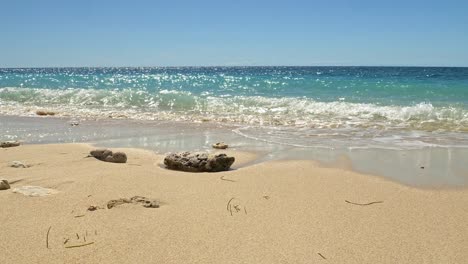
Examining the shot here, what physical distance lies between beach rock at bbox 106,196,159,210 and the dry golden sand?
62 mm

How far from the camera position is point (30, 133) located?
7.53 m

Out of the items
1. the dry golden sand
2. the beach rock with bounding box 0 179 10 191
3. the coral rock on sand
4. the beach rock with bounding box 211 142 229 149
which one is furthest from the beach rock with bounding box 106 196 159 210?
the beach rock with bounding box 211 142 229 149

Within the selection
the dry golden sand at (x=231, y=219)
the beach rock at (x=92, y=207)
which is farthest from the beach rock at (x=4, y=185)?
the beach rock at (x=92, y=207)

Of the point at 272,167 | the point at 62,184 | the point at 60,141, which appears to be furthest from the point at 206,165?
the point at 60,141

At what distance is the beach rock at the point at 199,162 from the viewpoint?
4407mm

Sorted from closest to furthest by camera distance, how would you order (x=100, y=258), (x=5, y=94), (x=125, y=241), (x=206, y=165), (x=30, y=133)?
1. (x=100, y=258)
2. (x=125, y=241)
3. (x=206, y=165)
4. (x=30, y=133)
5. (x=5, y=94)

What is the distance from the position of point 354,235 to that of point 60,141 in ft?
17.5

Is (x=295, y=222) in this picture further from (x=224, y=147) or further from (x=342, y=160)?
(x=224, y=147)

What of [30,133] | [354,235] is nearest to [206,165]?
[354,235]

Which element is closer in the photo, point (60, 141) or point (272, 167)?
point (272, 167)

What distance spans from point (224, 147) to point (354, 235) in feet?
11.4

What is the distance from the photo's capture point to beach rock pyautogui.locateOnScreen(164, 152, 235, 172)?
4407 millimetres

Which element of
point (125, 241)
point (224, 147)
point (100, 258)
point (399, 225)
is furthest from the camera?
point (224, 147)

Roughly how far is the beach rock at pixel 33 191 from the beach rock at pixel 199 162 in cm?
136
